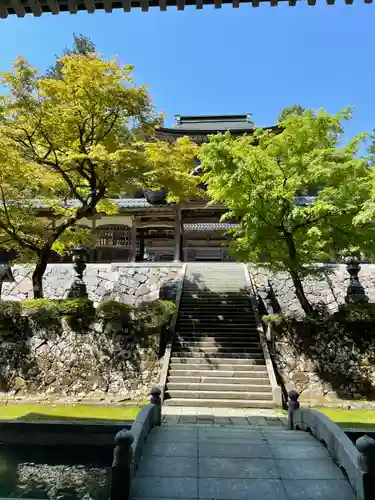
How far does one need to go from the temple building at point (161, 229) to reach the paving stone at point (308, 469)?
47.2 ft

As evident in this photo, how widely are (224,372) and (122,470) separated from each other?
813 cm

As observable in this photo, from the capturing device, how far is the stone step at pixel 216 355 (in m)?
12.8

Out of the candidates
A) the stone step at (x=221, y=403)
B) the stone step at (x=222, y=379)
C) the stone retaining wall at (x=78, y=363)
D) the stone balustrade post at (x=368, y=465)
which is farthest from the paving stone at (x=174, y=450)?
the stone retaining wall at (x=78, y=363)

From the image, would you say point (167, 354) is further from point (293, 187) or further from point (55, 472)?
point (293, 187)

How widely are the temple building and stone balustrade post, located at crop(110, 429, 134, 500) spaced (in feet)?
50.1

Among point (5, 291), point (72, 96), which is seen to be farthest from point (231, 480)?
point (5, 291)

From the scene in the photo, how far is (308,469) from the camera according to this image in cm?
505

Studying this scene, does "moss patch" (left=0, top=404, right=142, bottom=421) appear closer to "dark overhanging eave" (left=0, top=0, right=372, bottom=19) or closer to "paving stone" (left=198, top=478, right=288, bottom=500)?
"paving stone" (left=198, top=478, right=288, bottom=500)

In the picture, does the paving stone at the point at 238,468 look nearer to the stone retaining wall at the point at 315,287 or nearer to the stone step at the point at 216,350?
the stone step at the point at 216,350

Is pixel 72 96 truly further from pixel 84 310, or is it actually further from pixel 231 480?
pixel 231 480

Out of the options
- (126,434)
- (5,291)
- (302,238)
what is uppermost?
(302,238)

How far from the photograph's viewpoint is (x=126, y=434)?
14.5ft

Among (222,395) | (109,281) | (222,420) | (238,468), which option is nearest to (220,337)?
(222,395)

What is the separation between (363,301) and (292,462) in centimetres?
1001
